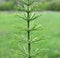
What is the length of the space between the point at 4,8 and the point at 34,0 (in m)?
60.6

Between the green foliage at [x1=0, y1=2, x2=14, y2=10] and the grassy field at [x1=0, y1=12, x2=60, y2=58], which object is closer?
the grassy field at [x1=0, y1=12, x2=60, y2=58]

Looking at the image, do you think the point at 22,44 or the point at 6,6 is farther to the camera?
the point at 6,6

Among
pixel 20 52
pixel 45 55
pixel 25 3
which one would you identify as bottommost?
pixel 45 55

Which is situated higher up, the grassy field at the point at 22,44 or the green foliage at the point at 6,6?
the grassy field at the point at 22,44

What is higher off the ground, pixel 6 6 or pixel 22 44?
pixel 22 44

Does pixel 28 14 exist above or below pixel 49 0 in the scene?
above

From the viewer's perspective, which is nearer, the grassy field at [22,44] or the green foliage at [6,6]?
the grassy field at [22,44]

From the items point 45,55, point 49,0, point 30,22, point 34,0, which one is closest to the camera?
point 34,0

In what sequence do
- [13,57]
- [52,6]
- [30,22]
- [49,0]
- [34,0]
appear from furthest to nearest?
[49,0], [52,6], [13,57], [30,22], [34,0]

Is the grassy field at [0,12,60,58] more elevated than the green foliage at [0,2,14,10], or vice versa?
the grassy field at [0,12,60,58]

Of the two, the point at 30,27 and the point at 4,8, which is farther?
the point at 4,8

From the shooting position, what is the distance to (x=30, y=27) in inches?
212

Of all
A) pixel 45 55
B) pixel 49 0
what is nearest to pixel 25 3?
pixel 45 55

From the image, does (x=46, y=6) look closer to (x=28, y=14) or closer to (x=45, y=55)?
(x=45, y=55)
